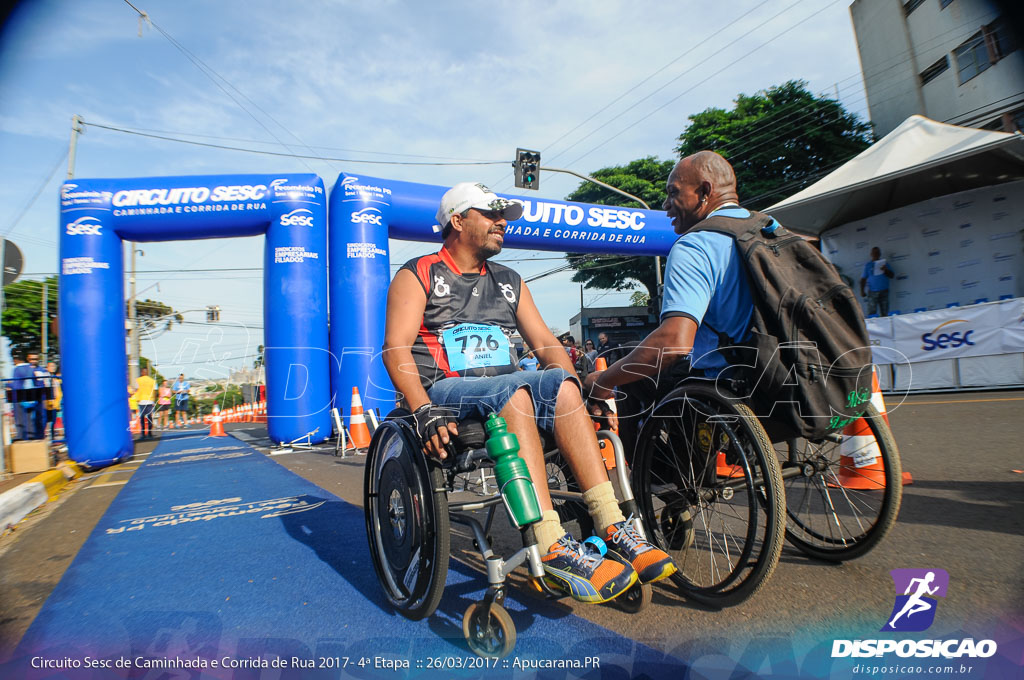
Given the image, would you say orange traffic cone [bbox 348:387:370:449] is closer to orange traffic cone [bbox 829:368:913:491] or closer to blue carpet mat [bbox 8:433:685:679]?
blue carpet mat [bbox 8:433:685:679]

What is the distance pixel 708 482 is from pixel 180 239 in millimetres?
9194

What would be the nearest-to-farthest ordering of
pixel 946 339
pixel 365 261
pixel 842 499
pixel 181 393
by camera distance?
pixel 842 499
pixel 365 261
pixel 946 339
pixel 181 393

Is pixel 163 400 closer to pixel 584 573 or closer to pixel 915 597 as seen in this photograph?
pixel 584 573

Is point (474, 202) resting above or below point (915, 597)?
above

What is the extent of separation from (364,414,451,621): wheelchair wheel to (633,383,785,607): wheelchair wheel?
2.87 ft

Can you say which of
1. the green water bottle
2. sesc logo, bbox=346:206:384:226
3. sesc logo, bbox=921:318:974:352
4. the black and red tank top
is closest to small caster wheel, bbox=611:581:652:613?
the green water bottle

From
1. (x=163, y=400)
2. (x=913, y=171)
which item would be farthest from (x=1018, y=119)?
(x=163, y=400)

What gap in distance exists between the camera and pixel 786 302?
184 centimetres

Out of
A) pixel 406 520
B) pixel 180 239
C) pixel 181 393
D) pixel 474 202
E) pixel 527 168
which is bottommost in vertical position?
pixel 406 520

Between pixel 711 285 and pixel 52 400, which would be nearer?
pixel 711 285

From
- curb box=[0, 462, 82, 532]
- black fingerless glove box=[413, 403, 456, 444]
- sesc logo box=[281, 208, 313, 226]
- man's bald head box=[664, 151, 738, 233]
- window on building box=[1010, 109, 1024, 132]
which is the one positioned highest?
window on building box=[1010, 109, 1024, 132]

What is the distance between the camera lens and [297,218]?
28.5 feet

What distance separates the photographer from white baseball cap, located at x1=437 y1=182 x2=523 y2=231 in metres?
2.44

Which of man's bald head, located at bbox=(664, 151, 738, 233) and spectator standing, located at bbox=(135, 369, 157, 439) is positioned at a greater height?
man's bald head, located at bbox=(664, 151, 738, 233)
